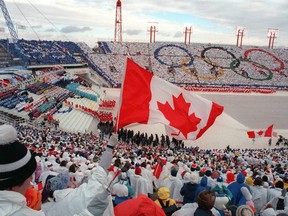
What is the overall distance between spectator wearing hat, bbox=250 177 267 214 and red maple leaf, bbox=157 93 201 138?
1449mm

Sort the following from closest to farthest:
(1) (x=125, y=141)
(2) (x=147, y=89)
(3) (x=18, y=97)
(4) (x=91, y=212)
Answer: (4) (x=91, y=212), (2) (x=147, y=89), (1) (x=125, y=141), (3) (x=18, y=97)

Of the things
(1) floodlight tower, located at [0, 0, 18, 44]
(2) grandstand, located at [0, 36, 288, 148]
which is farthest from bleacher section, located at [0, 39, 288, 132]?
(1) floodlight tower, located at [0, 0, 18, 44]

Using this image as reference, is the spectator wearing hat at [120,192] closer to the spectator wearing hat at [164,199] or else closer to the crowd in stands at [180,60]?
the spectator wearing hat at [164,199]

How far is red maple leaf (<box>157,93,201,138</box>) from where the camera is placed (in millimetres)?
5633

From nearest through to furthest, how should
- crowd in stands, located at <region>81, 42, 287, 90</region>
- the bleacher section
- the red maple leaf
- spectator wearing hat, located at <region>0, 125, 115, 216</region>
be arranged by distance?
spectator wearing hat, located at <region>0, 125, 115, 216</region>, the red maple leaf, the bleacher section, crowd in stands, located at <region>81, 42, 287, 90</region>

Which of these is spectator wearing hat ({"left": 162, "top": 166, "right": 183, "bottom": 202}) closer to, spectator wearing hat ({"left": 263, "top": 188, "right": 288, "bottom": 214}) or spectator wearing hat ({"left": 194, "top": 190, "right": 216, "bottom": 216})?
spectator wearing hat ({"left": 263, "top": 188, "right": 288, "bottom": 214})

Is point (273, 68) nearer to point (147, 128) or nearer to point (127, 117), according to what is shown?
point (147, 128)

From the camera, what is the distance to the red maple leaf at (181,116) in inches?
222

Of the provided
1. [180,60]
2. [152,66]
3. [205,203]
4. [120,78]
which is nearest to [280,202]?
[205,203]

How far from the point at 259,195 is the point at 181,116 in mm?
1918

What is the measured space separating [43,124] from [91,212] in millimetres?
16610

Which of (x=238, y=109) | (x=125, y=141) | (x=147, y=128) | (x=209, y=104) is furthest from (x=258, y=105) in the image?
(x=209, y=104)

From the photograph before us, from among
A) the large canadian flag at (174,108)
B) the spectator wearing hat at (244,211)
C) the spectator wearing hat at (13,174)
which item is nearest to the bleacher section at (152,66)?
the large canadian flag at (174,108)

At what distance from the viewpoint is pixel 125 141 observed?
17531 mm
